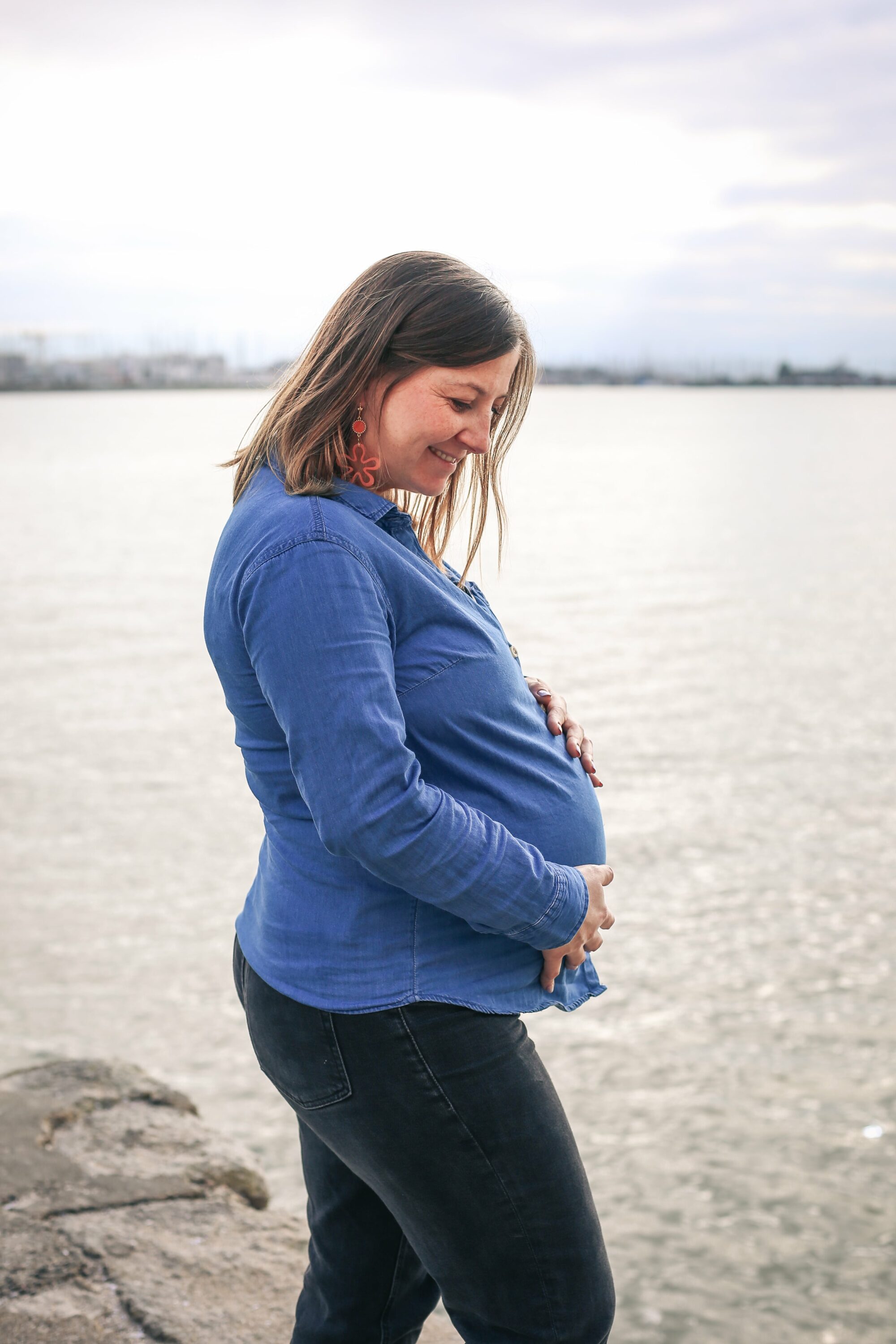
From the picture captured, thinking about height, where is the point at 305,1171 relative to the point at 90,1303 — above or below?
above

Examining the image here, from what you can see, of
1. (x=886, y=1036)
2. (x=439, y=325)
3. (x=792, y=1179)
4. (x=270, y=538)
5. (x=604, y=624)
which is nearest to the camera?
(x=270, y=538)

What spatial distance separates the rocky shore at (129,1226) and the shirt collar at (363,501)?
5.91ft

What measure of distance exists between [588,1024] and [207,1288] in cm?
257

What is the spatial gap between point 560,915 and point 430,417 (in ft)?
2.32

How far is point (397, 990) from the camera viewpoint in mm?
1558

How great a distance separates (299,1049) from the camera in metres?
1.61

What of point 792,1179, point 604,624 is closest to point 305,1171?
point 792,1179

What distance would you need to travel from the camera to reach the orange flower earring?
1.67m

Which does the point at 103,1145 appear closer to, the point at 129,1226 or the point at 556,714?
the point at 129,1226

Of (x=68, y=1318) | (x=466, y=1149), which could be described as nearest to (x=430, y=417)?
(x=466, y=1149)

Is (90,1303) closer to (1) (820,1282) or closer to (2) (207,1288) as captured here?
(2) (207,1288)

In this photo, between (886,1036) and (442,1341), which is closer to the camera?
(442,1341)

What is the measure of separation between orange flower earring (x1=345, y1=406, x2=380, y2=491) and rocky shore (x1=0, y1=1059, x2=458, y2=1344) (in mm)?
1817

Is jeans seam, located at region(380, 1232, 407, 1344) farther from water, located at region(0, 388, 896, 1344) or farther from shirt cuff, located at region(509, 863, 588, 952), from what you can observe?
water, located at region(0, 388, 896, 1344)
